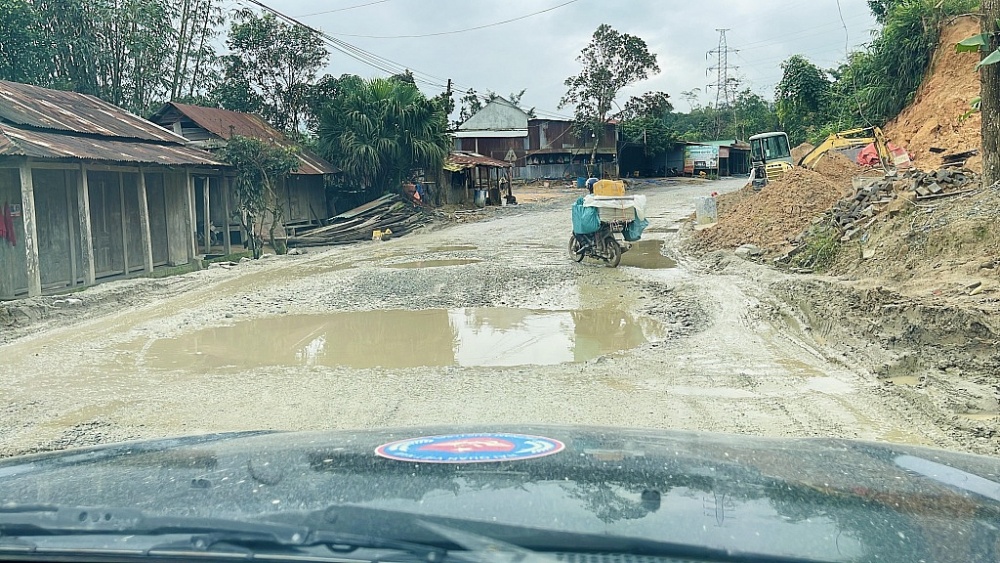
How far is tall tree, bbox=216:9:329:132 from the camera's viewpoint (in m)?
30.3

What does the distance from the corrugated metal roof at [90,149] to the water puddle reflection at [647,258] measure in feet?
30.4

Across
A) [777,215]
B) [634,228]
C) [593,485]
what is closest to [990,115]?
[777,215]

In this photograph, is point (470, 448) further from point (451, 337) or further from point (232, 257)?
point (232, 257)

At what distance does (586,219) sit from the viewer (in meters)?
14.3

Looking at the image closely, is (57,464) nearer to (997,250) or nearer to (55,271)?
(997,250)

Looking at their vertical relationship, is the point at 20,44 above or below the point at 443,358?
above

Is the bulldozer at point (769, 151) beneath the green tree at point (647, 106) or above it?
beneath

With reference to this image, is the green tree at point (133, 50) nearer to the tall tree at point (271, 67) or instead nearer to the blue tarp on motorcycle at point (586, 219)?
the tall tree at point (271, 67)

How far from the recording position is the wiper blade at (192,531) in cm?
157

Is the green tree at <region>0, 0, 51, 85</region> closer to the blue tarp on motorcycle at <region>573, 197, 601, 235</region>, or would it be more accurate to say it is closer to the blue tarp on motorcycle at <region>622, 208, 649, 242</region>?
the blue tarp on motorcycle at <region>573, 197, 601, 235</region>

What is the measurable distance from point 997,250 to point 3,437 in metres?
9.37

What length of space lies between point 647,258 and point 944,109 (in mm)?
10561

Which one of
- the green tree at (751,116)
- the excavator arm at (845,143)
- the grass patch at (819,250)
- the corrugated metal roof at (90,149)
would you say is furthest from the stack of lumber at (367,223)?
the green tree at (751,116)

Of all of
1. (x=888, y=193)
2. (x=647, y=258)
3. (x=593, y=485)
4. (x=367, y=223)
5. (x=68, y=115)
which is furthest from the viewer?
(x=367, y=223)
